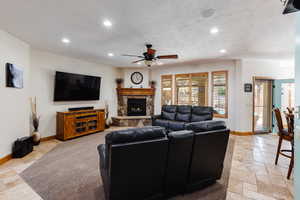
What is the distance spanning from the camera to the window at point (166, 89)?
6777 millimetres

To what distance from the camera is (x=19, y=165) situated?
9.44ft

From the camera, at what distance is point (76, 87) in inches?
202

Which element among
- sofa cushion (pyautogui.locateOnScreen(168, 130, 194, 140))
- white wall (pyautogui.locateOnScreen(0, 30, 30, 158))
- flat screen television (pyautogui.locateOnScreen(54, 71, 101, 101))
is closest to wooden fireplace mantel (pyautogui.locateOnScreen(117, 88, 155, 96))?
flat screen television (pyautogui.locateOnScreen(54, 71, 101, 101))

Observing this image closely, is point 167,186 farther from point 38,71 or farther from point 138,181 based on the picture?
point 38,71

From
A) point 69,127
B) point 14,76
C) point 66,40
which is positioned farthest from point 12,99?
point 66,40

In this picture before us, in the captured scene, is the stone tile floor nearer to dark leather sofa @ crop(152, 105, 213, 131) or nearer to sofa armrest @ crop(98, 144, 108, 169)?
sofa armrest @ crop(98, 144, 108, 169)

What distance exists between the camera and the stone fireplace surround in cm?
650

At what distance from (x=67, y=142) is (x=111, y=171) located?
11.6 feet

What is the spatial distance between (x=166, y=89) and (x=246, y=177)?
16.0 ft

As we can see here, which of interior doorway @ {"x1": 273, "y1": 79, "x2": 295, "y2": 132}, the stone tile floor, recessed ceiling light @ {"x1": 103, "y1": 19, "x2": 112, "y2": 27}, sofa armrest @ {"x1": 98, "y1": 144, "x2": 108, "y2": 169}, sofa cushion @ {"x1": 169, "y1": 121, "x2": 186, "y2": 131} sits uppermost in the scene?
recessed ceiling light @ {"x1": 103, "y1": 19, "x2": 112, "y2": 27}

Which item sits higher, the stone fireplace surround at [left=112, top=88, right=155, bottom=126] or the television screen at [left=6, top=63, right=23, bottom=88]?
the television screen at [left=6, top=63, right=23, bottom=88]

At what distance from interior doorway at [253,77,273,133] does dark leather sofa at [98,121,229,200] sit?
4.44 metres

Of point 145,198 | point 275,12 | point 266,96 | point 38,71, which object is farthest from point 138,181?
point 266,96

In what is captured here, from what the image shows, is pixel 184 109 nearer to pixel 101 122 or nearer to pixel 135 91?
pixel 135 91
